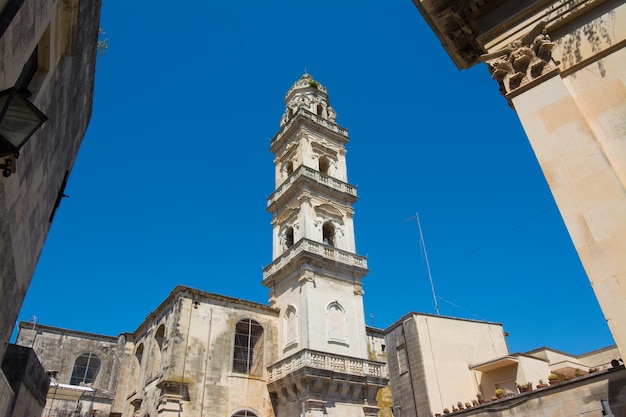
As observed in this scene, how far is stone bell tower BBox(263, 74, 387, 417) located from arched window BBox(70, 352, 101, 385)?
1363 cm

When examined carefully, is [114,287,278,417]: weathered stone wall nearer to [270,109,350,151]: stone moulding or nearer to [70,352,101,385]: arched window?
[70,352,101,385]: arched window

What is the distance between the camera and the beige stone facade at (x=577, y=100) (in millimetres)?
5086

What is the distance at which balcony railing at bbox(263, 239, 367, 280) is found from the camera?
23516mm

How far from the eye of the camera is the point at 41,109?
5.80 meters

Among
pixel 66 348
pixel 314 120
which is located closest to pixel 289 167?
pixel 314 120

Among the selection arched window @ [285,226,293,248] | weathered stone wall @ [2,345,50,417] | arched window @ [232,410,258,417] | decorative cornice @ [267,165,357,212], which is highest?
decorative cornice @ [267,165,357,212]

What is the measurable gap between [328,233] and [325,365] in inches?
342

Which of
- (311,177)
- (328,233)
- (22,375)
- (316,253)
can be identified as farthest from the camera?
(328,233)

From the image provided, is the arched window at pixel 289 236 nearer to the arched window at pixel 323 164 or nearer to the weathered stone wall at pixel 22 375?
the arched window at pixel 323 164

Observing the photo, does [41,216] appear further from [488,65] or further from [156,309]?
[156,309]

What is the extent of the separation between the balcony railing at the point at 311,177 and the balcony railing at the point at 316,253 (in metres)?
4.48

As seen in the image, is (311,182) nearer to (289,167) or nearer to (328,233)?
(328,233)

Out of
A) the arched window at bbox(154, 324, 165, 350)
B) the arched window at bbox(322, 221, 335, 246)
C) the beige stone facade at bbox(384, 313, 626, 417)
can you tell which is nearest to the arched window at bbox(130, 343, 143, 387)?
the arched window at bbox(154, 324, 165, 350)

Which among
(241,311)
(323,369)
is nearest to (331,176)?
(241,311)
